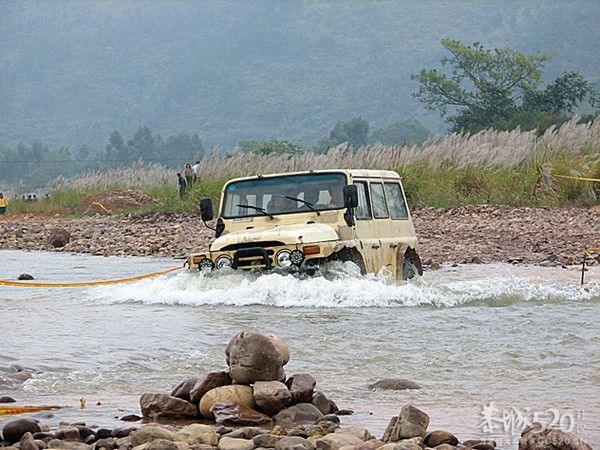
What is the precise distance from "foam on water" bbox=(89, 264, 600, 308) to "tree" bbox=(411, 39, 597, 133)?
44344 mm

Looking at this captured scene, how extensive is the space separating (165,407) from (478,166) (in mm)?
20912

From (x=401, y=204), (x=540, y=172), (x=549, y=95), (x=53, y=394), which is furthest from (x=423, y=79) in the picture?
(x=53, y=394)

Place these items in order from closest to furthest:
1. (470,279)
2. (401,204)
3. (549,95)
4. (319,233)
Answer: (319,233)
(401,204)
(470,279)
(549,95)

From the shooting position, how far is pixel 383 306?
455 inches

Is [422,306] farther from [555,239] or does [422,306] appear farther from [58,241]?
[58,241]

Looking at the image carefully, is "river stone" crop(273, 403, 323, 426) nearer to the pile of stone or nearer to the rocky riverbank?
the pile of stone

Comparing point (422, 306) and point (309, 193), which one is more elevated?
point (309, 193)

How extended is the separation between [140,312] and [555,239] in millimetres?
9476

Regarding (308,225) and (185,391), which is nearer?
(185,391)

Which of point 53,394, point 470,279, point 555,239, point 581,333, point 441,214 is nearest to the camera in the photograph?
point 53,394

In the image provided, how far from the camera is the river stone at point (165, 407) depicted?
578cm

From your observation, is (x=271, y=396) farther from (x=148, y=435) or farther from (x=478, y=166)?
(x=478, y=166)

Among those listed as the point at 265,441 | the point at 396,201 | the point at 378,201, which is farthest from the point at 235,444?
the point at 396,201

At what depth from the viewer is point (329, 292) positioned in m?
11.5
